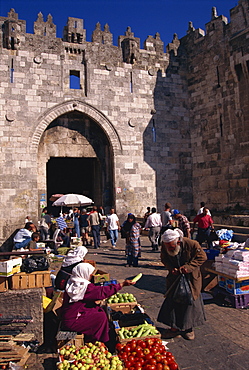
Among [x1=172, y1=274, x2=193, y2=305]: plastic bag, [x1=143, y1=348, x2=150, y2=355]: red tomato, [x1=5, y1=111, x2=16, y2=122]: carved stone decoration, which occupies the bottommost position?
[x1=143, y1=348, x2=150, y2=355]: red tomato

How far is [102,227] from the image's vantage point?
14195 mm

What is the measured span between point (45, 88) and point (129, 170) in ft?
17.7

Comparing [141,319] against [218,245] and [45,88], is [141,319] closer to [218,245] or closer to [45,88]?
[218,245]

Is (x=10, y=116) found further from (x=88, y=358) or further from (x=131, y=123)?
(x=88, y=358)

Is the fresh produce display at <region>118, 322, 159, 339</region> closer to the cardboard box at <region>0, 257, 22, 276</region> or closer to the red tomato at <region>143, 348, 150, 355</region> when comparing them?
the red tomato at <region>143, 348, 150, 355</region>

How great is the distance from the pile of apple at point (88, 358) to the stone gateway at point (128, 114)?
10431 millimetres

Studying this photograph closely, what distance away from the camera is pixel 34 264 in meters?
4.69

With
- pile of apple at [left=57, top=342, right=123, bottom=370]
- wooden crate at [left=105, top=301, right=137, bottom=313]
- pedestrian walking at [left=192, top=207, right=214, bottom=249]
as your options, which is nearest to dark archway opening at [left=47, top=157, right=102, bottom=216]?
pedestrian walking at [left=192, top=207, right=214, bottom=249]

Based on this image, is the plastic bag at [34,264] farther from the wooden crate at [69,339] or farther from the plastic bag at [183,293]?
the plastic bag at [183,293]

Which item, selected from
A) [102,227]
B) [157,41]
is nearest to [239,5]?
[157,41]

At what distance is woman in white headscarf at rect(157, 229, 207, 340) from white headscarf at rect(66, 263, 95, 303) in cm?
113

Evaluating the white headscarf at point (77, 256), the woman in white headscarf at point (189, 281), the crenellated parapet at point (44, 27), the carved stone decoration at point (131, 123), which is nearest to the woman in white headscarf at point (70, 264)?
the white headscarf at point (77, 256)

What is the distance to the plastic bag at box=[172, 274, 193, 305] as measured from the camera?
13.4ft

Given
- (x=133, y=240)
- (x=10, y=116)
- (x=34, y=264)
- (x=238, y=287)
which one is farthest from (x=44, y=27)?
(x=238, y=287)
